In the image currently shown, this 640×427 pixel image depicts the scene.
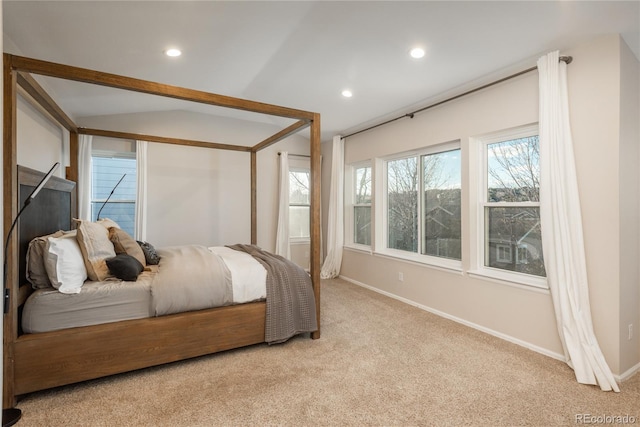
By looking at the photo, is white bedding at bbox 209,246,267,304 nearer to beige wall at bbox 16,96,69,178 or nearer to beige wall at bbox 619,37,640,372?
beige wall at bbox 16,96,69,178

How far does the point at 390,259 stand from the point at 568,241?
2.19 metres

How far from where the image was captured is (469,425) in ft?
6.30

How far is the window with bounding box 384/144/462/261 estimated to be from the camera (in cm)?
377

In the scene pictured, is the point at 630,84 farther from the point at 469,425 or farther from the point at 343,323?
the point at 343,323

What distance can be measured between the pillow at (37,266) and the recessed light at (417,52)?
3.15 metres

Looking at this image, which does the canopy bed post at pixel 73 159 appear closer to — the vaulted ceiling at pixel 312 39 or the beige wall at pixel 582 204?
the vaulted ceiling at pixel 312 39

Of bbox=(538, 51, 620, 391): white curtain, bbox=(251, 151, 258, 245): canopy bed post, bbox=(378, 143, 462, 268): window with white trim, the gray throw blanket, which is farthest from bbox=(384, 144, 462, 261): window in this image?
bbox=(251, 151, 258, 245): canopy bed post

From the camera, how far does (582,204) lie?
2541 millimetres

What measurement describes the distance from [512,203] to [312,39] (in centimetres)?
236

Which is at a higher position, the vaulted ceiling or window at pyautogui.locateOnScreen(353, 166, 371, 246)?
the vaulted ceiling

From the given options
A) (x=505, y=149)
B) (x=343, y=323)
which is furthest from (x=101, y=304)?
(x=505, y=149)

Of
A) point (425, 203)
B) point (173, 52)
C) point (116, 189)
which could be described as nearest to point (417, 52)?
point (425, 203)

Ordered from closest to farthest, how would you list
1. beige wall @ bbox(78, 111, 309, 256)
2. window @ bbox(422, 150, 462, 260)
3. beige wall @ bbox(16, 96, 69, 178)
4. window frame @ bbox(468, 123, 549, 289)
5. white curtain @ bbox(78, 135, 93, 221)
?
beige wall @ bbox(16, 96, 69, 178) < window frame @ bbox(468, 123, 549, 289) < window @ bbox(422, 150, 462, 260) < white curtain @ bbox(78, 135, 93, 221) < beige wall @ bbox(78, 111, 309, 256)

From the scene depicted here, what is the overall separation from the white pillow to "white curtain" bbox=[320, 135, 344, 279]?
3635mm
